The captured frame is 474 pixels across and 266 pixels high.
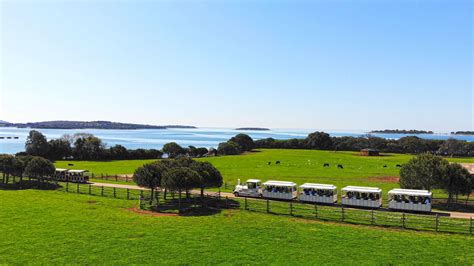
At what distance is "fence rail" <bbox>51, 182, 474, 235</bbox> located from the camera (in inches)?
1060

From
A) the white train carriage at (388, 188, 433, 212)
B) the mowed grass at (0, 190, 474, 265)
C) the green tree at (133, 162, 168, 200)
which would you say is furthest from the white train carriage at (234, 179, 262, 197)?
the white train carriage at (388, 188, 433, 212)

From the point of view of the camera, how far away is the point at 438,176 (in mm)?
33812

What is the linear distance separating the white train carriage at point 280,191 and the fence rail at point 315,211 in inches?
42.5

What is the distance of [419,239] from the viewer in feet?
77.1

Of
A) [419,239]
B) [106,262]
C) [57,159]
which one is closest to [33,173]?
[106,262]

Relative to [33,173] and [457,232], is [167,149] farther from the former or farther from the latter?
[457,232]

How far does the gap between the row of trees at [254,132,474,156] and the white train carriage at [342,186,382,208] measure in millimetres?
86487

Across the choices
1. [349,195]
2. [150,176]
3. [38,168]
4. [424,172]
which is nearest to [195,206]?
[150,176]

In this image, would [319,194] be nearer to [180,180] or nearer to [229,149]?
[180,180]

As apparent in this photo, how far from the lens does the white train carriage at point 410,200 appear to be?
31906mm

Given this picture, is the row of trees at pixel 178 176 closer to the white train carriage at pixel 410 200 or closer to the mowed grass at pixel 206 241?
the mowed grass at pixel 206 241

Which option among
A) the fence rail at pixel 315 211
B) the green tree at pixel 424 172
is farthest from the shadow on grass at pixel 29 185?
the green tree at pixel 424 172

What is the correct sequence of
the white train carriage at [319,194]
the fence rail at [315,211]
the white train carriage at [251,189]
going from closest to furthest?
the fence rail at [315,211] → the white train carriage at [319,194] → the white train carriage at [251,189]

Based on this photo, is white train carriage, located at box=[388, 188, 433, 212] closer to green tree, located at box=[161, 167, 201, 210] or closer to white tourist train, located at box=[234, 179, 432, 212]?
white tourist train, located at box=[234, 179, 432, 212]
